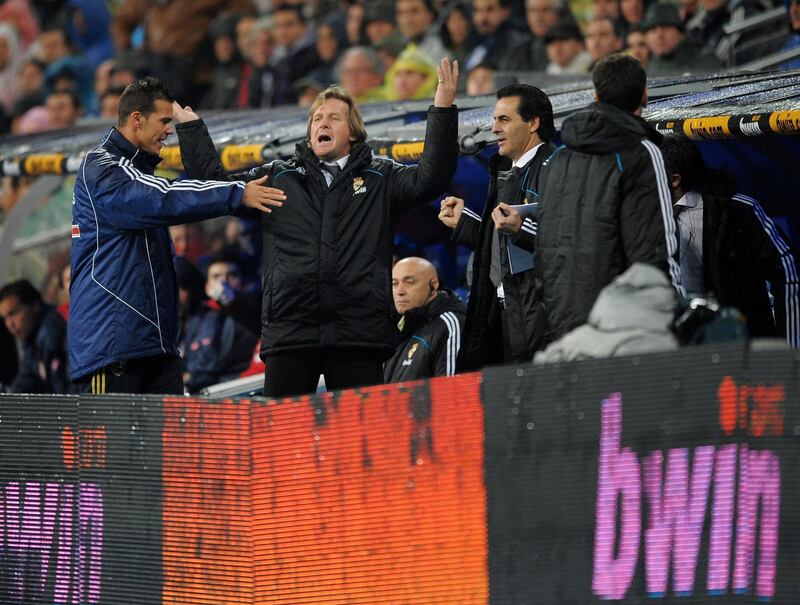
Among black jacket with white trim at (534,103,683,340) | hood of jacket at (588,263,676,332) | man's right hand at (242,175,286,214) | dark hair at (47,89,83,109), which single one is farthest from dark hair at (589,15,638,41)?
hood of jacket at (588,263,676,332)

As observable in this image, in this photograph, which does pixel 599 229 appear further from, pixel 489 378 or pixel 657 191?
pixel 489 378

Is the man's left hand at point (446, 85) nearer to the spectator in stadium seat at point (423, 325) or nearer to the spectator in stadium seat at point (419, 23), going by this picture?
the spectator in stadium seat at point (423, 325)

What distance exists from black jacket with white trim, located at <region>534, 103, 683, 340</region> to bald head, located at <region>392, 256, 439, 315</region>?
2446 mm

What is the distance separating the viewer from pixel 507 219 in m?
6.11

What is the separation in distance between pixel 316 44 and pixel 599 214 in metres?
10.2

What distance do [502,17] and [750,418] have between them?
9.17 metres

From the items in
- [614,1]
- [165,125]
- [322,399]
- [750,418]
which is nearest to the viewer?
[750,418]

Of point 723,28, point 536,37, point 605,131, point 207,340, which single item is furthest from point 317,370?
point 536,37

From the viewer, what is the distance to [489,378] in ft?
16.8

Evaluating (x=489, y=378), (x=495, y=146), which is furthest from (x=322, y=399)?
(x=495, y=146)

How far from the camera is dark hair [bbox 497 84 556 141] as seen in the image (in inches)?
265

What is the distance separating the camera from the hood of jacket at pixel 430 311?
323 inches

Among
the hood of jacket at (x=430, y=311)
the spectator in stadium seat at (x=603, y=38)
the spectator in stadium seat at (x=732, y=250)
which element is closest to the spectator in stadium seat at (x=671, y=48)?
the spectator in stadium seat at (x=603, y=38)

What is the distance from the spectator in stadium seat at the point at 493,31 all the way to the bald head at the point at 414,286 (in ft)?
16.5
